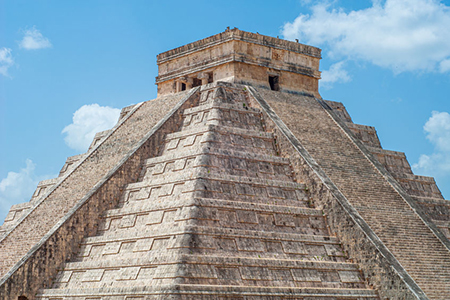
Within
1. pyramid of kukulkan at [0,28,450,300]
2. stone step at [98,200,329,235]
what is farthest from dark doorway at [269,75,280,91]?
stone step at [98,200,329,235]

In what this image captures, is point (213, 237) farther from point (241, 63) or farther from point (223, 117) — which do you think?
point (241, 63)

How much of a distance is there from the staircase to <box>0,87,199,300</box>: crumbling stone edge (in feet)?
0.77

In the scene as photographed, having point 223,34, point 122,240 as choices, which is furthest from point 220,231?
point 223,34

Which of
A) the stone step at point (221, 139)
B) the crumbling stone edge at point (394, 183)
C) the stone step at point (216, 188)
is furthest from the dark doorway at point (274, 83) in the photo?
the stone step at point (216, 188)

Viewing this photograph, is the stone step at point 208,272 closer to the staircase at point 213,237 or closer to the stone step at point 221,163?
the staircase at point 213,237

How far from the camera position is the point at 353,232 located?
528 inches

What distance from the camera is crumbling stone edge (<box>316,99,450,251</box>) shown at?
48.0 ft

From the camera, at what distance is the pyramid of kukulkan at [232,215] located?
11914 millimetres

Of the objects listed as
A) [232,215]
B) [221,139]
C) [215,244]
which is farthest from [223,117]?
[215,244]

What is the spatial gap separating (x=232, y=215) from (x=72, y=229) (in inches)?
144

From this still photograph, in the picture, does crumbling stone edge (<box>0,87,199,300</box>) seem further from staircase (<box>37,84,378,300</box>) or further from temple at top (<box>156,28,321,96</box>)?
temple at top (<box>156,28,321,96</box>)

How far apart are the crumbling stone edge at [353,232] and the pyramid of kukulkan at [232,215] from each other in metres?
0.03

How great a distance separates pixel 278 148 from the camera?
1589 cm

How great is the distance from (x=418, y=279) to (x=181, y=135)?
644cm
